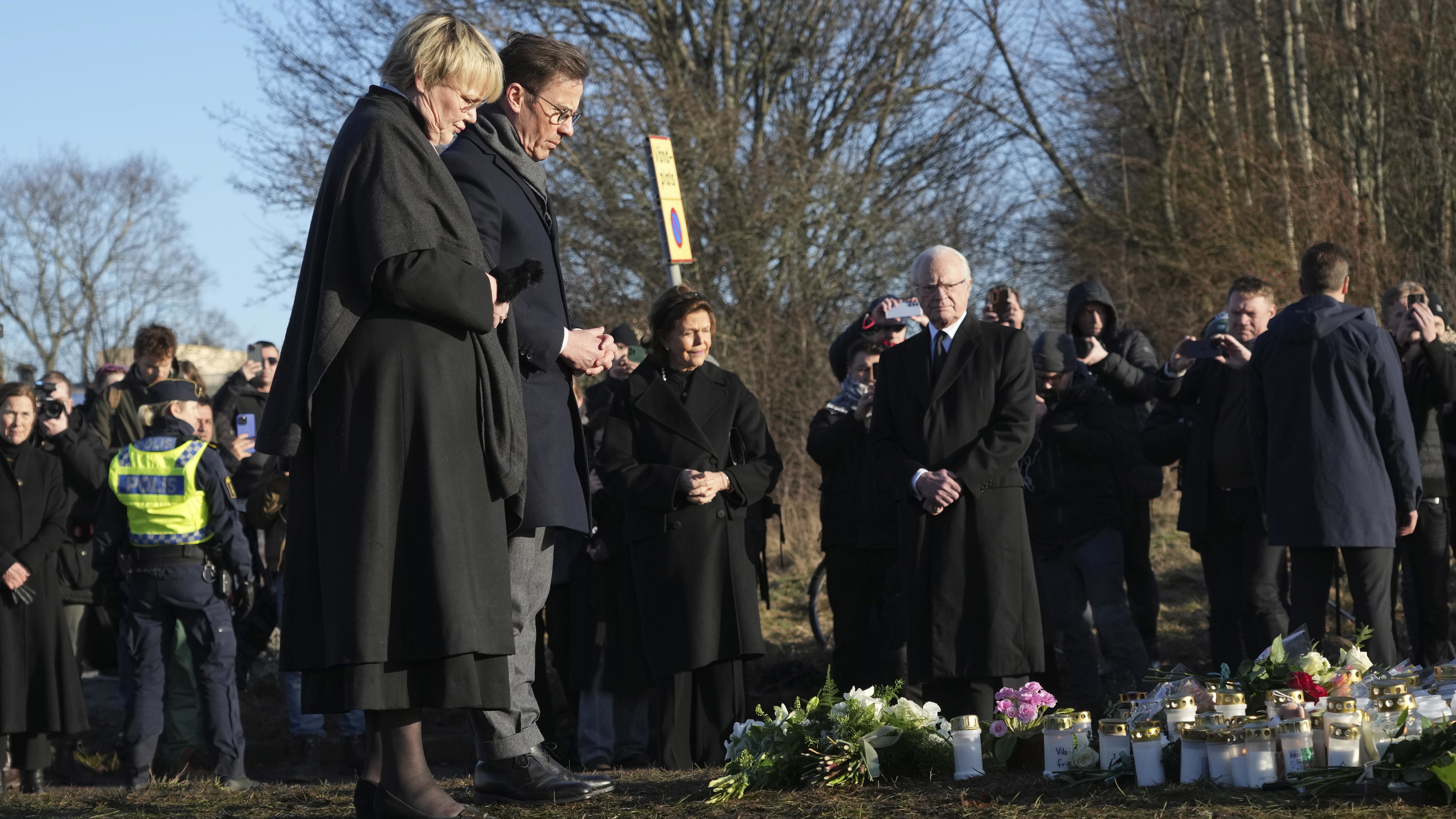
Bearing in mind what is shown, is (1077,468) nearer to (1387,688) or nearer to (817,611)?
(817,611)

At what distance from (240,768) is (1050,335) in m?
4.47

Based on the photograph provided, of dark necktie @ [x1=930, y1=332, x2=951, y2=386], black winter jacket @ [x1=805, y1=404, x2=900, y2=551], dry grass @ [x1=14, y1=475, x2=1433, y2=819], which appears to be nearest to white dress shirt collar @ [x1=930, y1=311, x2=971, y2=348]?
dark necktie @ [x1=930, y1=332, x2=951, y2=386]

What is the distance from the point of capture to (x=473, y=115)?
3467 millimetres

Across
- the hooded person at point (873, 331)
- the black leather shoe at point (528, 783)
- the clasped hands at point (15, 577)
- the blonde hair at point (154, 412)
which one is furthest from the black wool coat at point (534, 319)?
the clasped hands at point (15, 577)

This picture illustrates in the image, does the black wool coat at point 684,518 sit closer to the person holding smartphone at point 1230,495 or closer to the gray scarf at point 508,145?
the person holding smartphone at point 1230,495

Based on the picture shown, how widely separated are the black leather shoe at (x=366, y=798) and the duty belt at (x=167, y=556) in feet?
12.8

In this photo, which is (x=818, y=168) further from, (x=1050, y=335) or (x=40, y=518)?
(x=40, y=518)

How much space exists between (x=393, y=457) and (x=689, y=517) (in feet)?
10.2

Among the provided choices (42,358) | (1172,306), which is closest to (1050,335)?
(1172,306)

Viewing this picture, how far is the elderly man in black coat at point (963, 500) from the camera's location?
18.0 ft

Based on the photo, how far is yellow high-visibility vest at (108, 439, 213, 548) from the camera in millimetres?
6781

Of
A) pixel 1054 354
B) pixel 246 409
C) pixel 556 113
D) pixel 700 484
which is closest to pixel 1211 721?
pixel 556 113

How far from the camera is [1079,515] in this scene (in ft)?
22.9

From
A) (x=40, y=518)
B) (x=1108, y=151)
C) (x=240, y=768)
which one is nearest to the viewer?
(x=240, y=768)
